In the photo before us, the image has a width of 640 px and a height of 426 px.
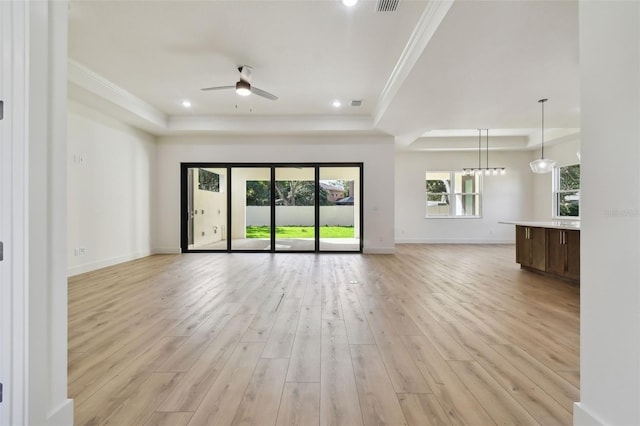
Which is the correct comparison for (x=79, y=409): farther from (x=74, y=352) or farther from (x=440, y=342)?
(x=440, y=342)

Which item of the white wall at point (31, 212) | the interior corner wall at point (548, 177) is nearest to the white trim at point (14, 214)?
the white wall at point (31, 212)

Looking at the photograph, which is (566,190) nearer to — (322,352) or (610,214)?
(610,214)

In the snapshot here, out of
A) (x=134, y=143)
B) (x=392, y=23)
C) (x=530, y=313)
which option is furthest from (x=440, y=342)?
(x=134, y=143)

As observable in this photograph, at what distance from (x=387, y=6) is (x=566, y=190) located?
806cm

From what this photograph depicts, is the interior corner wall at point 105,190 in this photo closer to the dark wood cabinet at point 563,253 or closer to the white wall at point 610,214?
the white wall at point 610,214

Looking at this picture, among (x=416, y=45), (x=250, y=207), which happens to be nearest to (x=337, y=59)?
(x=416, y=45)

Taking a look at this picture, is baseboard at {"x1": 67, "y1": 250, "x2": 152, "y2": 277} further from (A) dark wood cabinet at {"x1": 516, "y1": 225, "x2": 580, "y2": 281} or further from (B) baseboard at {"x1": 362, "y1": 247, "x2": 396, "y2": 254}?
(A) dark wood cabinet at {"x1": 516, "y1": 225, "x2": 580, "y2": 281}

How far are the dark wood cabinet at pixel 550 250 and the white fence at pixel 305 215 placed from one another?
11.6 feet

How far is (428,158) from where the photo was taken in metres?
9.37

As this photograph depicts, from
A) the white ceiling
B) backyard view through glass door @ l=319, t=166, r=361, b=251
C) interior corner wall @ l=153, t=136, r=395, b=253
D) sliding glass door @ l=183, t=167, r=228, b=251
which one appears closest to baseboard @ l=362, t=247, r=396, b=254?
interior corner wall @ l=153, t=136, r=395, b=253

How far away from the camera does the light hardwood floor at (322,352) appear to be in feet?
5.07

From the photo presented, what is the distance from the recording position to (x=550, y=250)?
4.64 meters

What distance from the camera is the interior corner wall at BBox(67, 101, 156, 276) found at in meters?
4.85

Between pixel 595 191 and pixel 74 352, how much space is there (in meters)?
3.24
